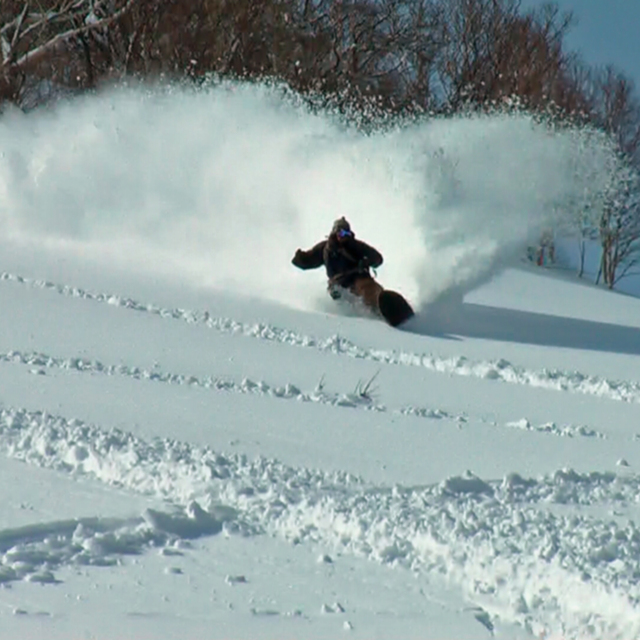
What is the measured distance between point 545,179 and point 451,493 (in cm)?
1286

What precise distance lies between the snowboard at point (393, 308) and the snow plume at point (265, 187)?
1.01 metres

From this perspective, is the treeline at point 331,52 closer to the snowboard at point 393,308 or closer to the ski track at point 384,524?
the snowboard at point 393,308

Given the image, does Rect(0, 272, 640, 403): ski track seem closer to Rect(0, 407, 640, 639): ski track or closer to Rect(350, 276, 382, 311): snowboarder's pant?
Rect(350, 276, 382, 311): snowboarder's pant

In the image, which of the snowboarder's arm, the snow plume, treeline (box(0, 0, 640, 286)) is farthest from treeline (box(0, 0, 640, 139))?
the snowboarder's arm

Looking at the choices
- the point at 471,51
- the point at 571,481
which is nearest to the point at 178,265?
the point at 571,481

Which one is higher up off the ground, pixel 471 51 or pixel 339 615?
pixel 471 51

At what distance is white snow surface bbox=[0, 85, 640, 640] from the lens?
3.98 meters

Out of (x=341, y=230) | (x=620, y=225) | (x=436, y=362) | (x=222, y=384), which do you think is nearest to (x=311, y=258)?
(x=341, y=230)

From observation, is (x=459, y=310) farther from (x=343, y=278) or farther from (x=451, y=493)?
(x=451, y=493)

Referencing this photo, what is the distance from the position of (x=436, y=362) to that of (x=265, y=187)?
7331mm

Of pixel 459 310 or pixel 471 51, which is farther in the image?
pixel 471 51

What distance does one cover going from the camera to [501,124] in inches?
665

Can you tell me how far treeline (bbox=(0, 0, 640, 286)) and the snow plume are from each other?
10252 mm

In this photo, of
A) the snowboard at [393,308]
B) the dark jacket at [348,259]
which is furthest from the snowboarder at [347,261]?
the snowboard at [393,308]
